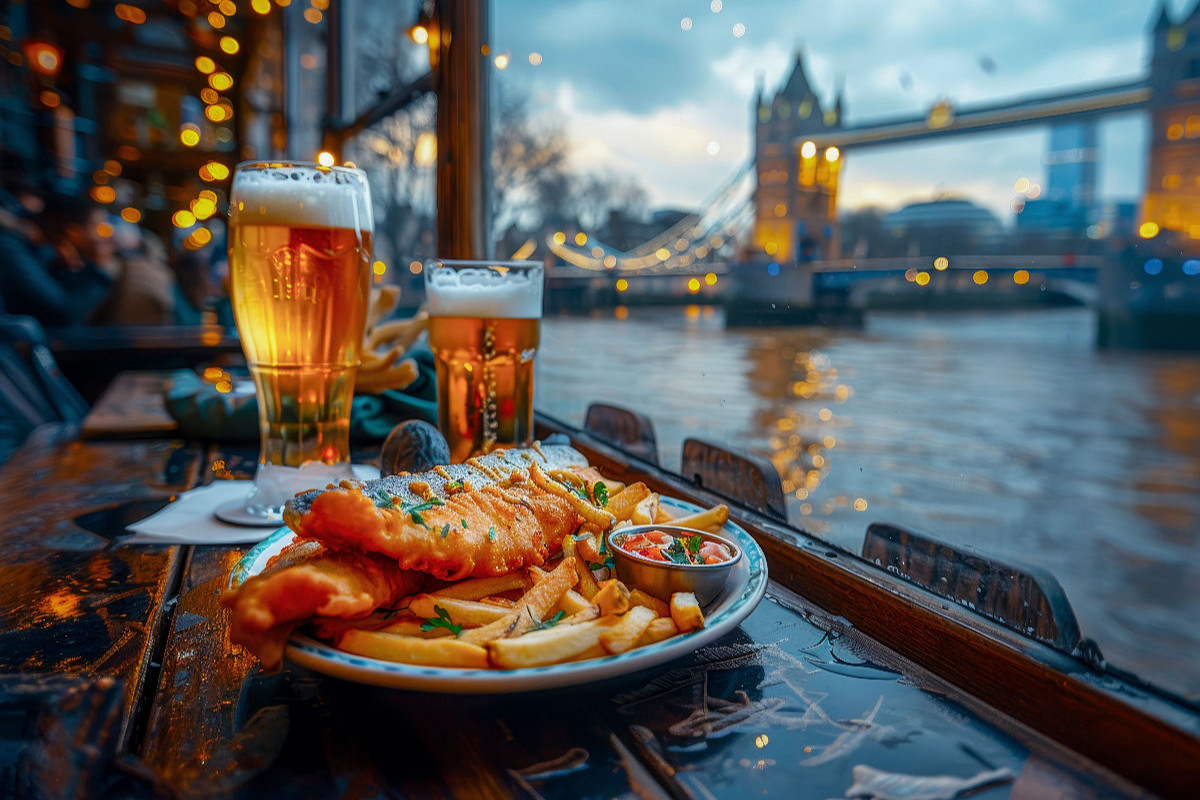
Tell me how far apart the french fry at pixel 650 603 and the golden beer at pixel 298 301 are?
84 centimetres

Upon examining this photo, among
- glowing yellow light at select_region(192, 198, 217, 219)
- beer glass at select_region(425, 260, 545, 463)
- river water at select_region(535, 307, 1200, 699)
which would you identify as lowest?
river water at select_region(535, 307, 1200, 699)

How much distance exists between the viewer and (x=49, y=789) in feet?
1.75

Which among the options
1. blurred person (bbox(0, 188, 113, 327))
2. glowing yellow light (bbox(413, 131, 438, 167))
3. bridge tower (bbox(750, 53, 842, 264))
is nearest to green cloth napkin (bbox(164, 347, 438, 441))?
bridge tower (bbox(750, 53, 842, 264))

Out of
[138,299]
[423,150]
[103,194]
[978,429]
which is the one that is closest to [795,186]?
[423,150]

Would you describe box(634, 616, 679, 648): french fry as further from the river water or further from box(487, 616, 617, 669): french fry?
the river water

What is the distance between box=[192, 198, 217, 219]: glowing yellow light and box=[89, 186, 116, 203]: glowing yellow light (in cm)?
107

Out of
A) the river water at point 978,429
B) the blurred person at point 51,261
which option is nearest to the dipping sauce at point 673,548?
the river water at point 978,429

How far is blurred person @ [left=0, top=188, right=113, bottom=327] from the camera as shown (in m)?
7.34

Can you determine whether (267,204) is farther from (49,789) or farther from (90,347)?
(90,347)

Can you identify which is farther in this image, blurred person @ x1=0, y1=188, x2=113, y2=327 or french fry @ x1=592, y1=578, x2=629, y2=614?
blurred person @ x1=0, y1=188, x2=113, y2=327

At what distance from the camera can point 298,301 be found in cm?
142

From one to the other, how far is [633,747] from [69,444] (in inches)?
88.0

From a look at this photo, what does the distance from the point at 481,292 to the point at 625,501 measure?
2.36ft

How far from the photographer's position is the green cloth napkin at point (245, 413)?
2143mm
